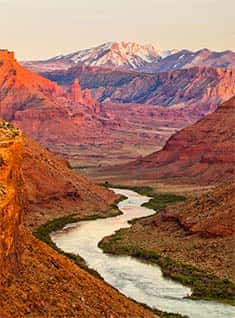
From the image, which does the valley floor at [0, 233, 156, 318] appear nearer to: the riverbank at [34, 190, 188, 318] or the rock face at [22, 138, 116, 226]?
the riverbank at [34, 190, 188, 318]

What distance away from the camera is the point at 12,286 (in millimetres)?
32312

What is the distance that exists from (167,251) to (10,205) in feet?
120

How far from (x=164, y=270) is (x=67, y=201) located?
38.4 meters

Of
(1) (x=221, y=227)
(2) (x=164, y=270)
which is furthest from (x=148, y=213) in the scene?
(2) (x=164, y=270)

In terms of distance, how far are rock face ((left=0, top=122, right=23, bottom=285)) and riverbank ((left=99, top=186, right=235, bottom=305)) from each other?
20654 mm

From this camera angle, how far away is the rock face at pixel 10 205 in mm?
31781

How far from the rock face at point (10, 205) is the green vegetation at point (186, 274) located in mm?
20570

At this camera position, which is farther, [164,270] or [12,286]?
[164,270]

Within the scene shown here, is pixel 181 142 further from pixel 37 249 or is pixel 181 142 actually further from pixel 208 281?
pixel 37 249

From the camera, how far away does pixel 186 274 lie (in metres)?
59.0

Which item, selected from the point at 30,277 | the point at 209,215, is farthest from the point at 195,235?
the point at 30,277

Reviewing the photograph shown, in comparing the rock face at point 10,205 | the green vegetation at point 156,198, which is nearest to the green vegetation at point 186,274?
the green vegetation at point 156,198

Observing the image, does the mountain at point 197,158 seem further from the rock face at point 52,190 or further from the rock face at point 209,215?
the rock face at point 209,215

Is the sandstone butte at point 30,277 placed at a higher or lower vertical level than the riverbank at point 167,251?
higher
